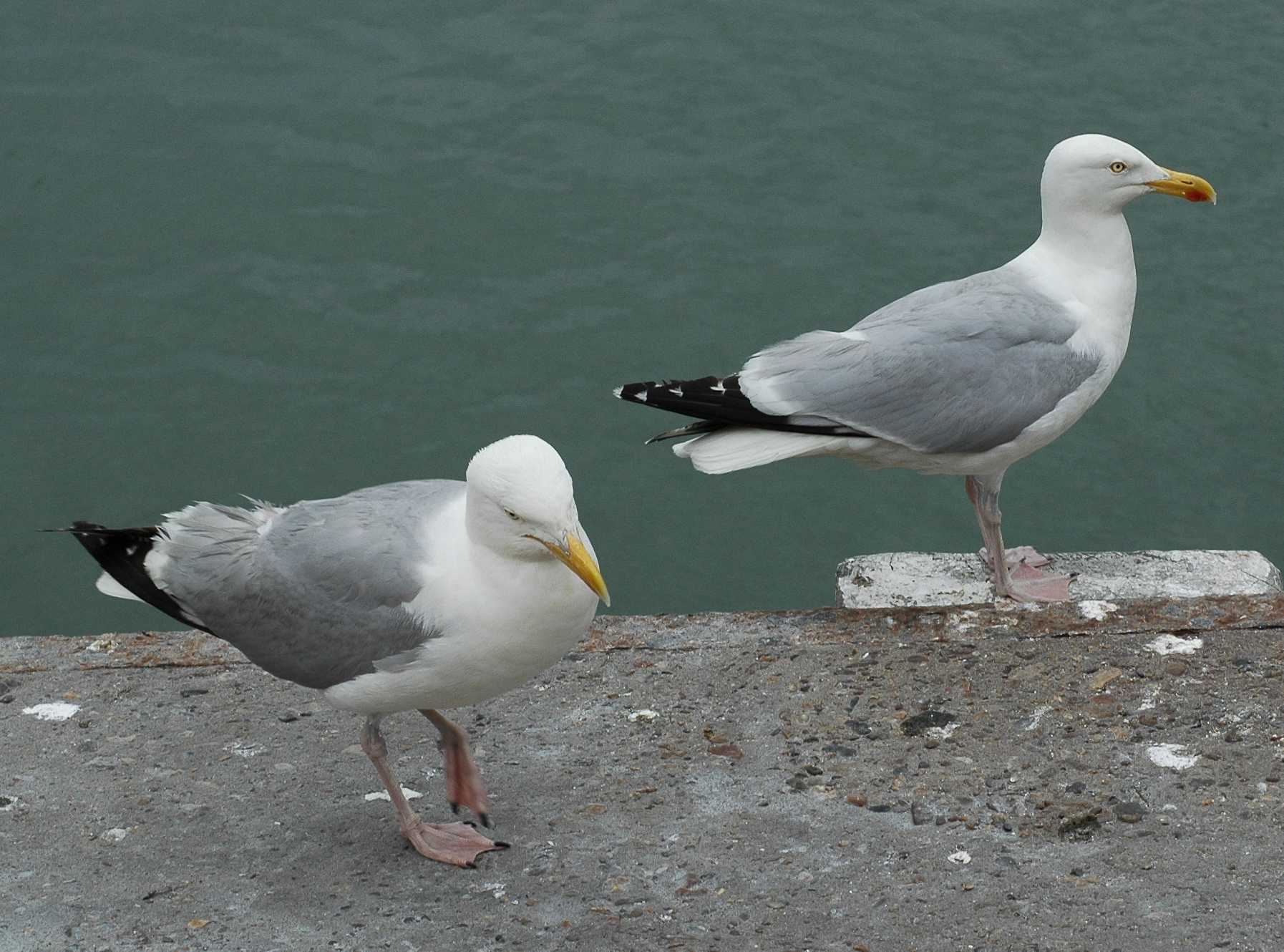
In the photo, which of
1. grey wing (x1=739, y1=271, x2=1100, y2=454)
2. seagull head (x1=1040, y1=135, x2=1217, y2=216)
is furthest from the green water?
seagull head (x1=1040, y1=135, x2=1217, y2=216)

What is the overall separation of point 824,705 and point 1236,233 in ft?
18.9

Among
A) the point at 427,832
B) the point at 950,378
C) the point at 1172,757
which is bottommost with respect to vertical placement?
the point at 1172,757

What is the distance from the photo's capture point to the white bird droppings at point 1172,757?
394cm

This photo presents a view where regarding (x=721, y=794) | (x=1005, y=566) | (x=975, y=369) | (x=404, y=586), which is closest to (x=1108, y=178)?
(x=975, y=369)

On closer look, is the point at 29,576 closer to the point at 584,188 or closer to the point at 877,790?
the point at 584,188

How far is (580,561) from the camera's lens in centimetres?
340

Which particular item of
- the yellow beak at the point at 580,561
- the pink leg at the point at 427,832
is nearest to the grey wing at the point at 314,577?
the pink leg at the point at 427,832

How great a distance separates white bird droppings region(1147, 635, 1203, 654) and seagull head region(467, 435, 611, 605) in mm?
1789

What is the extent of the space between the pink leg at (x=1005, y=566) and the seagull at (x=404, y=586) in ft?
6.86

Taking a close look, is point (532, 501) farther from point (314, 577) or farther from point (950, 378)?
point (950, 378)

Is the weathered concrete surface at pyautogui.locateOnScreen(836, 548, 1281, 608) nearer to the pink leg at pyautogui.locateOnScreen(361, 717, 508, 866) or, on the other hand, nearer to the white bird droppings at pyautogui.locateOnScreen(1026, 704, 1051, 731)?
the white bird droppings at pyautogui.locateOnScreen(1026, 704, 1051, 731)

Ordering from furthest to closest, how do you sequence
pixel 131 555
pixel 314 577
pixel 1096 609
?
pixel 1096 609, pixel 131 555, pixel 314 577

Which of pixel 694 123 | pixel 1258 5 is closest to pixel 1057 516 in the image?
pixel 694 123

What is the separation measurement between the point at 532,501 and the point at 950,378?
2.11 m
